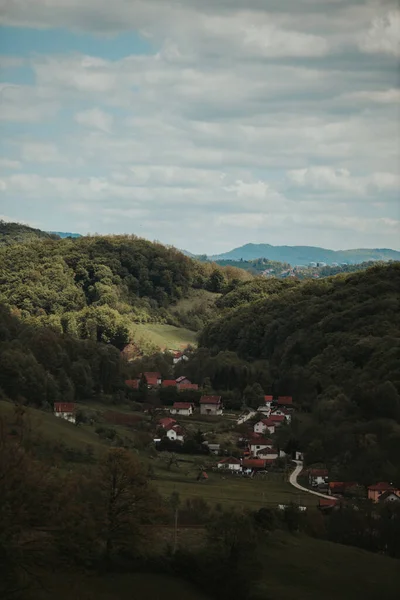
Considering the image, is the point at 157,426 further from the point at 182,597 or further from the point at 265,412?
the point at 182,597

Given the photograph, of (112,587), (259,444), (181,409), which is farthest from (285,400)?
(112,587)

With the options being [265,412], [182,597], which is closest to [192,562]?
[182,597]

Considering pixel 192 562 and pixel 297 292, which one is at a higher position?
pixel 297 292

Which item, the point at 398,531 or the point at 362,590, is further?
the point at 398,531

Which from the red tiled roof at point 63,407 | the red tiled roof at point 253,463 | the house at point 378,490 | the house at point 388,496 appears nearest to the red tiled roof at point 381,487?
the house at point 378,490

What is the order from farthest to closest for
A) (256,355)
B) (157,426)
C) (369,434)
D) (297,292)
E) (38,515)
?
(297,292) < (256,355) < (157,426) < (369,434) < (38,515)
